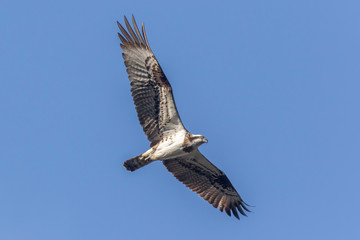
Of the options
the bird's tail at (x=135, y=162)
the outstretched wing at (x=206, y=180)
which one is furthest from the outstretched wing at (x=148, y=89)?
the outstretched wing at (x=206, y=180)

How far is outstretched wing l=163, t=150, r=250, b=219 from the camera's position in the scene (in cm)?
2024

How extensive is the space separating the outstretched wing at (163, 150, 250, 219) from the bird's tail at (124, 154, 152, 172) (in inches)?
54.3

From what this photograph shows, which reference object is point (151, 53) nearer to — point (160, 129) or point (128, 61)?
point (128, 61)

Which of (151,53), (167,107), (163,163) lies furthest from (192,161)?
(151,53)

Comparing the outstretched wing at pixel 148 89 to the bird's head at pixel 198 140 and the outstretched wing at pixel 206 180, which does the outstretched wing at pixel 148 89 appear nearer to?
the bird's head at pixel 198 140

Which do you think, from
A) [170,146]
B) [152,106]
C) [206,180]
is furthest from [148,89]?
[206,180]

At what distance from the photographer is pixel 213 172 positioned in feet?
68.1

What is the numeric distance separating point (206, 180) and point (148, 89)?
12.1 feet

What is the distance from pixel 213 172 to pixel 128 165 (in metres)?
3.08

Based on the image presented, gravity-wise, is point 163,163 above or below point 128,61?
below

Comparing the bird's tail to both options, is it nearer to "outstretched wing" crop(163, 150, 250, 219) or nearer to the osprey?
the osprey

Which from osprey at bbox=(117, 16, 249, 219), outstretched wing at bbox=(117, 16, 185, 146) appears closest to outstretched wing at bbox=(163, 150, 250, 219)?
osprey at bbox=(117, 16, 249, 219)

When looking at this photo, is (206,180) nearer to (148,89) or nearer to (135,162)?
(135,162)

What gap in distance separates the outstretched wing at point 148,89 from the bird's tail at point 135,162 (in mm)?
546
